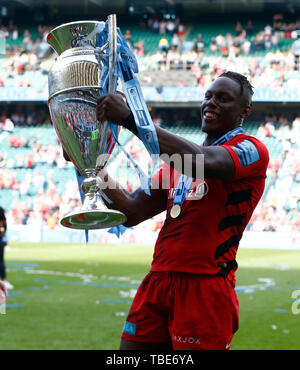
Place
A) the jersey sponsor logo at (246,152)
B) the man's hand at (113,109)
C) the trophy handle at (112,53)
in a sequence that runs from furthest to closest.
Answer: the jersey sponsor logo at (246,152)
the trophy handle at (112,53)
the man's hand at (113,109)

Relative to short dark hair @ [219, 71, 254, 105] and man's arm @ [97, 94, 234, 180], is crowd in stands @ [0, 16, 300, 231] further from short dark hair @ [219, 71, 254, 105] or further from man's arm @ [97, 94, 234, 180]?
man's arm @ [97, 94, 234, 180]

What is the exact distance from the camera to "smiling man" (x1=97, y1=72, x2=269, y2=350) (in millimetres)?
2486

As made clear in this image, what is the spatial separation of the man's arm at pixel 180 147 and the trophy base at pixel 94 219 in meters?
0.32

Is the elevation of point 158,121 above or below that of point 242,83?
below

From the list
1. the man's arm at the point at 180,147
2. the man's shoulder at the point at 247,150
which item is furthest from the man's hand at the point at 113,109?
the man's shoulder at the point at 247,150

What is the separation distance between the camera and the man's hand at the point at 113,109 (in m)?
2.06

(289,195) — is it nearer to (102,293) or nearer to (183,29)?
(183,29)

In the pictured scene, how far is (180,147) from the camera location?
216 cm

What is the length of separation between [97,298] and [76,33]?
6404 mm

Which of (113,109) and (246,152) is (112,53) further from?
(246,152)

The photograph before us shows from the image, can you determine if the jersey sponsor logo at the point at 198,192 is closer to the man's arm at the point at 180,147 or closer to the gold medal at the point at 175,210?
the gold medal at the point at 175,210

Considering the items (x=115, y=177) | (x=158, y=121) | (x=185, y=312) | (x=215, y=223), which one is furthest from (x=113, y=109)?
(x=158, y=121)

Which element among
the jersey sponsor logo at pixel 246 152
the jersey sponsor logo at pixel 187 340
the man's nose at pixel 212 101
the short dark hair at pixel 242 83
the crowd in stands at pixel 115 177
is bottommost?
the crowd in stands at pixel 115 177
